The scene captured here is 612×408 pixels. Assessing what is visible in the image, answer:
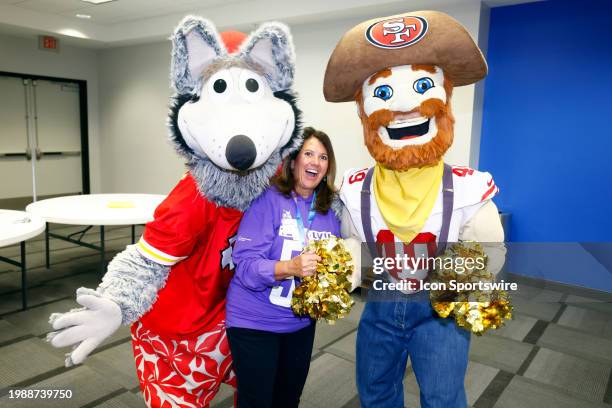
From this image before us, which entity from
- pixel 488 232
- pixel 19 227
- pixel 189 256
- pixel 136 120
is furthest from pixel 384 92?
pixel 136 120

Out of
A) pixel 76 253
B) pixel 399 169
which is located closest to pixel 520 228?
pixel 399 169

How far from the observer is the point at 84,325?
1241 mm

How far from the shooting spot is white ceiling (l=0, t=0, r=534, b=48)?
445 cm

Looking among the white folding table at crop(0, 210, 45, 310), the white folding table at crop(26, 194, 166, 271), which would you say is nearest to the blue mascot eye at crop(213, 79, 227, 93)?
the white folding table at crop(0, 210, 45, 310)

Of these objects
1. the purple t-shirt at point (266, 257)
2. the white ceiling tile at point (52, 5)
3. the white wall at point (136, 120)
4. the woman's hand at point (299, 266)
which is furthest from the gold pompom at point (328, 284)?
the white wall at point (136, 120)

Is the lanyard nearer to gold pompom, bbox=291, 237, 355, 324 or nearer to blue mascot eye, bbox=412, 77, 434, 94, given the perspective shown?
gold pompom, bbox=291, 237, 355, 324

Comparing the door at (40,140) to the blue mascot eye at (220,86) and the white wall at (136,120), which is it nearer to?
the white wall at (136,120)

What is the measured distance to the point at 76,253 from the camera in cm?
498

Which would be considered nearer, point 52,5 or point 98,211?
point 98,211

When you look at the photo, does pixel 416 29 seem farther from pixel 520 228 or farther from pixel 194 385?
pixel 520 228

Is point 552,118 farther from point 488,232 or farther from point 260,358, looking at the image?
point 260,358

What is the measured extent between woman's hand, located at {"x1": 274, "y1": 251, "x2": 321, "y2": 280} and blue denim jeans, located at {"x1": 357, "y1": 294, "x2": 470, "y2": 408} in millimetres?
262

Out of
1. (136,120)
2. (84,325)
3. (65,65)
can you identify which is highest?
(65,65)

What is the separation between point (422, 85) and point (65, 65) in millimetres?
7381
